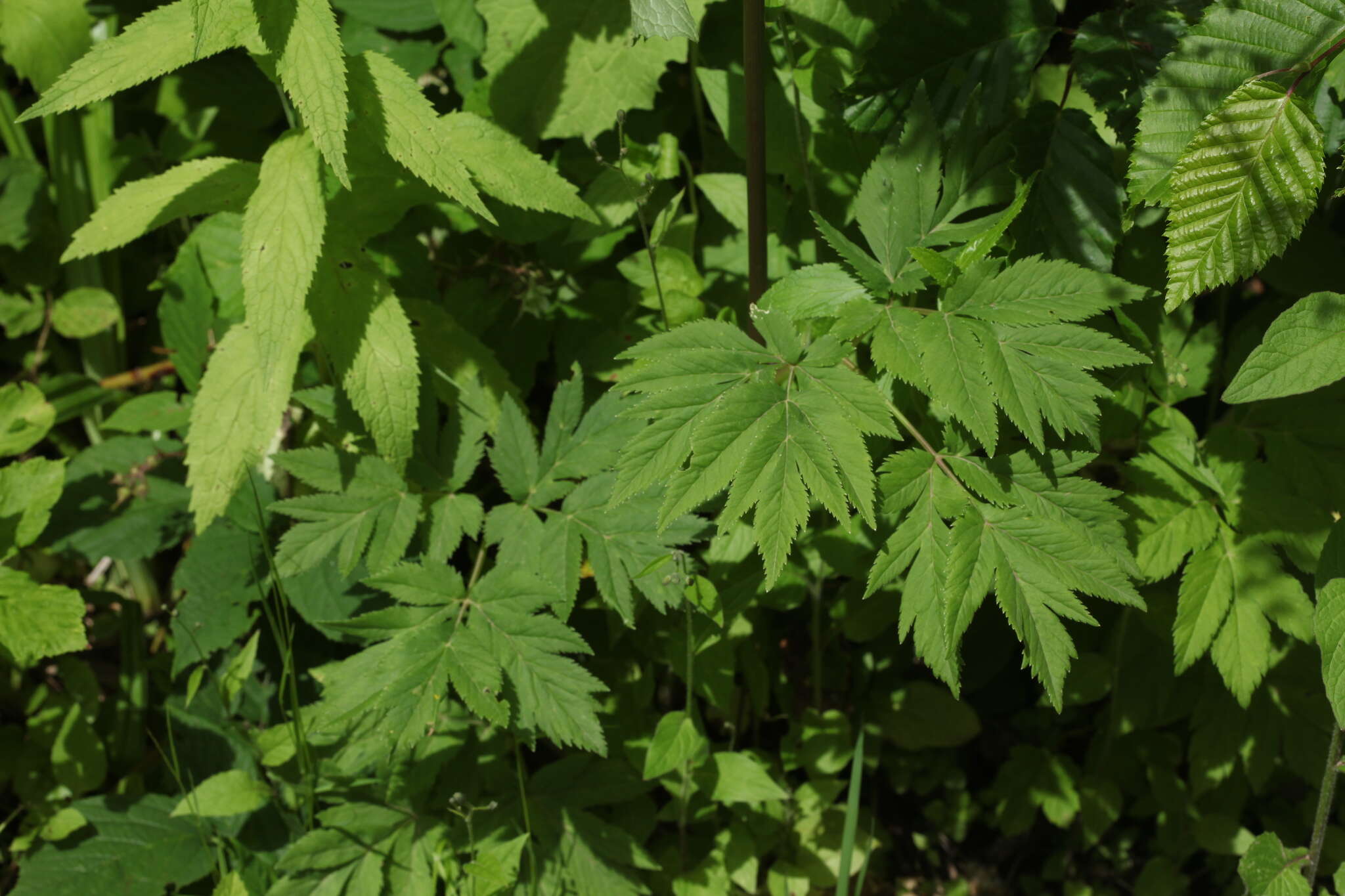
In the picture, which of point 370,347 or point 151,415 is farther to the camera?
point 151,415

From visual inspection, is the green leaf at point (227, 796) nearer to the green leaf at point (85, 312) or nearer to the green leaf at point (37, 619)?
the green leaf at point (37, 619)

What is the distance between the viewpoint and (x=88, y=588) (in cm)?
247

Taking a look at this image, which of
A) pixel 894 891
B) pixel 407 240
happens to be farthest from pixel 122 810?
pixel 894 891

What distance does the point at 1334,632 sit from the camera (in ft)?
4.64

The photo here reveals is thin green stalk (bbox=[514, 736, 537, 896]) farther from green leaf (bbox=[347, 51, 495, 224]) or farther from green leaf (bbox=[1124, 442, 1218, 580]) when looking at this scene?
Answer: green leaf (bbox=[1124, 442, 1218, 580])

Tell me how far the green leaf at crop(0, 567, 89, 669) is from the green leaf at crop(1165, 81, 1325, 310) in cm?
192

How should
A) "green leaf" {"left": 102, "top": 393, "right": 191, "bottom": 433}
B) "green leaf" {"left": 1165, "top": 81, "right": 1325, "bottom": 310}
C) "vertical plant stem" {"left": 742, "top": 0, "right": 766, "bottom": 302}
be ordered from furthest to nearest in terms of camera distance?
"green leaf" {"left": 102, "top": 393, "right": 191, "bottom": 433}, "vertical plant stem" {"left": 742, "top": 0, "right": 766, "bottom": 302}, "green leaf" {"left": 1165, "top": 81, "right": 1325, "bottom": 310}

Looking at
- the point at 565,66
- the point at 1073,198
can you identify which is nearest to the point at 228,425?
the point at 565,66

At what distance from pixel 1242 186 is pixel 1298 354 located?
25cm

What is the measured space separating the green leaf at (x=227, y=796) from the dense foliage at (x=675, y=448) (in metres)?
0.02

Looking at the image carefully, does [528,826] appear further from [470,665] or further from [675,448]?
[675,448]

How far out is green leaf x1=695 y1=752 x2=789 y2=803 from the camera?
6.29 feet

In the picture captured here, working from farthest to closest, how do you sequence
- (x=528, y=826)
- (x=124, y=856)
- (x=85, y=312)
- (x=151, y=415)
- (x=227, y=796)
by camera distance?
(x=85, y=312) → (x=151, y=415) → (x=124, y=856) → (x=227, y=796) → (x=528, y=826)

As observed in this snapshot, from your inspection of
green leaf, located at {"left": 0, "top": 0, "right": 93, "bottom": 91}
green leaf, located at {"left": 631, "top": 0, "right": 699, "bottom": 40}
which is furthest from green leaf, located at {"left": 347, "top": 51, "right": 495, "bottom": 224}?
green leaf, located at {"left": 0, "top": 0, "right": 93, "bottom": 91}
